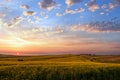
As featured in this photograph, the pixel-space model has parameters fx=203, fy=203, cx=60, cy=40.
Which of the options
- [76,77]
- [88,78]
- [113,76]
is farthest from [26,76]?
[113,76]

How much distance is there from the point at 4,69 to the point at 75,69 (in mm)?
12100

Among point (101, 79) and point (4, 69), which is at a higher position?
point (4, 69)

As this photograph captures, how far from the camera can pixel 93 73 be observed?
34.4 m

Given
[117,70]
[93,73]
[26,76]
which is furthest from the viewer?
[117,70]

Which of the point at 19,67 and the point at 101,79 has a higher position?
the point at 19,67

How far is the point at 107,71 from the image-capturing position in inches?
1406

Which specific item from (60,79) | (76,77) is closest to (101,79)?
(76,77)

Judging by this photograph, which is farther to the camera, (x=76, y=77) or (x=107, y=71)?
(x=107, y=71)

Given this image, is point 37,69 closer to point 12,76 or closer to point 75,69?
point 12,76

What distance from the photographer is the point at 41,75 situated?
107 ft

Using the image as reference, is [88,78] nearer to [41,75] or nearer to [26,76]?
[41,75]

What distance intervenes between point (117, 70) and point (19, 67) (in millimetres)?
17583

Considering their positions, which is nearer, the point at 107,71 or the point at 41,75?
the point at 41,75

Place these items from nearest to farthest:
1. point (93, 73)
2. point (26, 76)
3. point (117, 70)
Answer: point (26, 76)
point (93, 73)
point (117, 70)
